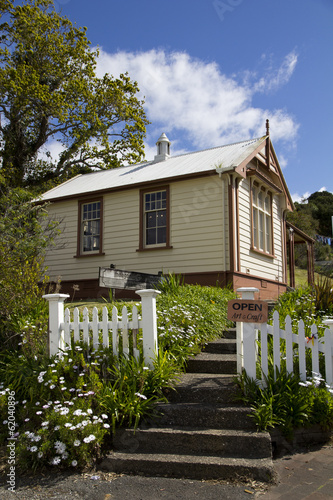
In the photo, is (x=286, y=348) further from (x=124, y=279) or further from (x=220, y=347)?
(x=124, y=279)

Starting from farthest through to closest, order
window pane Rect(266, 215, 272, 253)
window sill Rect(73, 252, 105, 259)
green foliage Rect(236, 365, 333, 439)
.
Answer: window pane Rect(266, 215, 272, 253) < window sill Rect(73, 252, 105, 259) < green foliage Rect(236, 365, 333, 439)

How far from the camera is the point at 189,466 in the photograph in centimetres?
396

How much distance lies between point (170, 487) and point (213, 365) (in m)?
2.11

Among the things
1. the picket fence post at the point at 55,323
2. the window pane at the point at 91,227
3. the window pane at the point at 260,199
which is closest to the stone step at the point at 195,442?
the picket fence post at the point at 55,323

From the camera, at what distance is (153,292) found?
519 cm

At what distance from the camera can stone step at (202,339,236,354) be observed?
6.38 meters

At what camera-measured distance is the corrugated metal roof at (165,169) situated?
11953 millimetres

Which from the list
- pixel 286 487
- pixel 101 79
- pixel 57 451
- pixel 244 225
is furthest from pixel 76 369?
pixel 101 79

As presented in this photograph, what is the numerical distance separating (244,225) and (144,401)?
796 cm

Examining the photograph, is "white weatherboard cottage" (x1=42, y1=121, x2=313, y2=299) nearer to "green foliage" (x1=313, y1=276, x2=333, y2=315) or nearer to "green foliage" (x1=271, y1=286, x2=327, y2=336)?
"green foliage" (x1=271, y1=286, x2=327, y2=336)

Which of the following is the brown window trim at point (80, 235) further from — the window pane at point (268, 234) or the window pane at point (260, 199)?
the window pane at point (268, 234)

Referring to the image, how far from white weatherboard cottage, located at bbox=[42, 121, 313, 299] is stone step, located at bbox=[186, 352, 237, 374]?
522cm

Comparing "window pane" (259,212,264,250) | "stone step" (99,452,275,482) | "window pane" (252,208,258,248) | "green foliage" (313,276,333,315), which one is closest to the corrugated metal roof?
"window pane" (252,208,258,248)

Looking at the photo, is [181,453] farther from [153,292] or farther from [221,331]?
[221,331]
